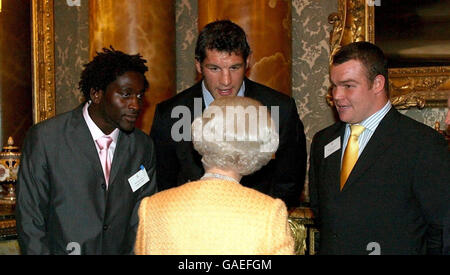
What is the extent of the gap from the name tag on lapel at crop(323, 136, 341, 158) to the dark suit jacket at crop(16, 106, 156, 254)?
0.99m

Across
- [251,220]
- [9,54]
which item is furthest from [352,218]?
[9,54]

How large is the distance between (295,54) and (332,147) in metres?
2.00

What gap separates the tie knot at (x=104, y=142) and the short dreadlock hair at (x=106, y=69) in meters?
0.24

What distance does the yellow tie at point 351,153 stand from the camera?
2715 millimetres

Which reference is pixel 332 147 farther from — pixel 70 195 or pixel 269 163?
pixel 70 195

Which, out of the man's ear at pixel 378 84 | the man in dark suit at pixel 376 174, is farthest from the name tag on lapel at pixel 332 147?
the man's ear at pixel 378 84

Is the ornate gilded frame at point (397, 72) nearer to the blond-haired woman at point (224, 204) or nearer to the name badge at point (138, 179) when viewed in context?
the name badge at point (138, 179)

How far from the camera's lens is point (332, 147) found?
2.85 meters

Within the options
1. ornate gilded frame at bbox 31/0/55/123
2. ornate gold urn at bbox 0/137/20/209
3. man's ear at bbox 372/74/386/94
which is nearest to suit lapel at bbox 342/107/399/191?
man's ear at bbox 372/74/386/94

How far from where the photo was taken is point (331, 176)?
2.77m

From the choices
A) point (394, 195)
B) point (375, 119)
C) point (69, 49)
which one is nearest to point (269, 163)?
point (375, 119)
